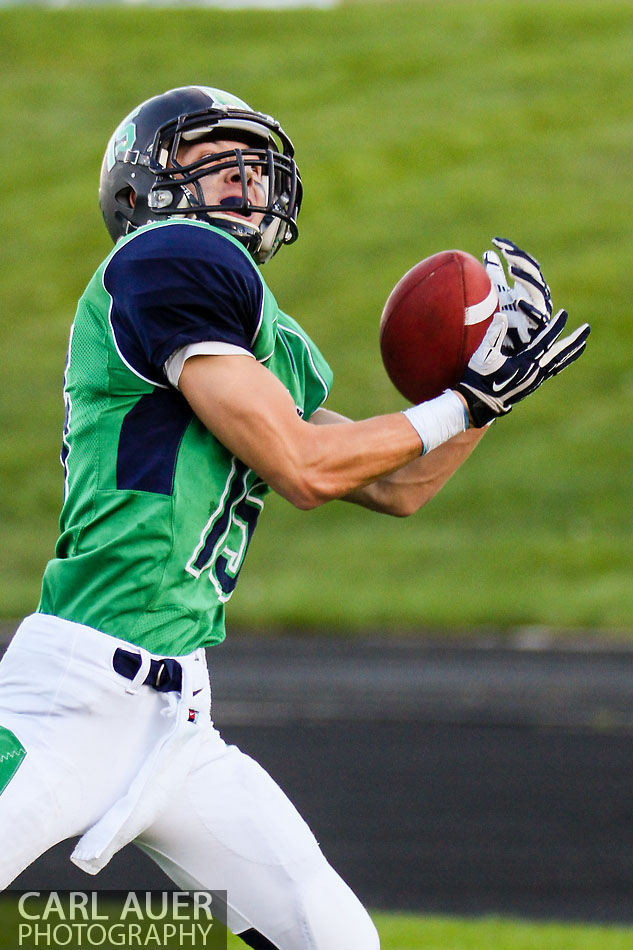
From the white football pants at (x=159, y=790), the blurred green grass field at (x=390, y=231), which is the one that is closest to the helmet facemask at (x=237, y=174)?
the white football pants at (x=159, y=790)

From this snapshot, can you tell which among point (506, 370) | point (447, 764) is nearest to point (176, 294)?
point (506, 370)

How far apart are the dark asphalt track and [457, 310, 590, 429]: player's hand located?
111 inches

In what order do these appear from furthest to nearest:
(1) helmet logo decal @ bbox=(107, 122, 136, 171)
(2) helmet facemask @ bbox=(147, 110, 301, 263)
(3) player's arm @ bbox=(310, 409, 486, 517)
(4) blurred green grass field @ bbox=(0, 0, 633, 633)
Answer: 1. (4) blurred green grass field @ bbox=(0, 0, 633, 633)
2. (3) player's arm @ bbox=(310, 409, 486, 517)
3. (1) helmet logo decal @ bbox=(107, 122, 136, 171)
4. (2) helmet facemask @ bbox=(147, 110, 301, 263)

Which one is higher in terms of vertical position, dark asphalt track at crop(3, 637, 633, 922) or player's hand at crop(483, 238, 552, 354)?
player's hand at crop(483, 238, 552, 354)

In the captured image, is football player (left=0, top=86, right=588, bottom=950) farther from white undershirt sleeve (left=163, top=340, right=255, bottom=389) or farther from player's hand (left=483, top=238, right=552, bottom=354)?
player's hand (left=483, top=238, right=552, bottom=354)

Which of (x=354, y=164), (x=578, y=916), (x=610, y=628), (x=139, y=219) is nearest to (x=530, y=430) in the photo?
(x=610, y=628)

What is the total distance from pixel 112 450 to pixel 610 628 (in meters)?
9.16

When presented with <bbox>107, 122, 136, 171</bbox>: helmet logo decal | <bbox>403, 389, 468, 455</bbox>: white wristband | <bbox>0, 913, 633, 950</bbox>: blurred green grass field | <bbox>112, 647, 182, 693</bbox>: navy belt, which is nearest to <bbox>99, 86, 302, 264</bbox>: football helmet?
<bbox>107, 122, 136, 171</bbox>: helmet logo decal

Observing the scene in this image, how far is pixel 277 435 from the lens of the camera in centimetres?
261

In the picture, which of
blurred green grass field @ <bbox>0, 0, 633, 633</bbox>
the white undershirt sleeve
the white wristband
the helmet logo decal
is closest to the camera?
the white undershirt sleeve

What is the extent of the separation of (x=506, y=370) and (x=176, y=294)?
70 cm

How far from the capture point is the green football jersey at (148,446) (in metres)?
2.62

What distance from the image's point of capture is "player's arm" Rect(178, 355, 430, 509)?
8.48 feet

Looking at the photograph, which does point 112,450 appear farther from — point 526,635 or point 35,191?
point 35,191
